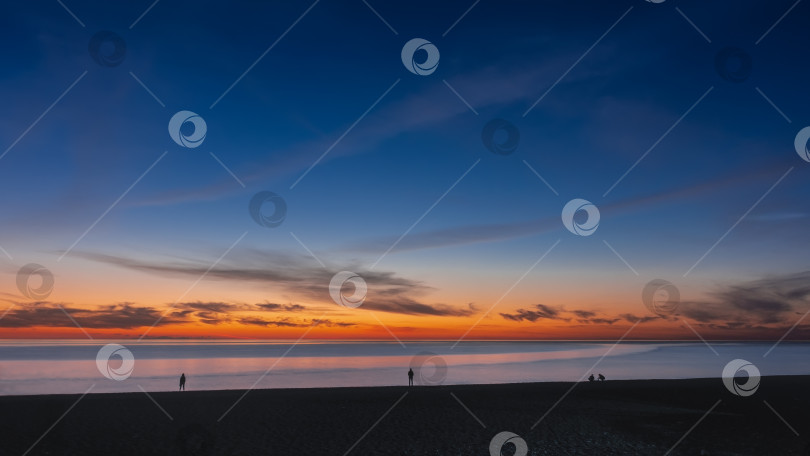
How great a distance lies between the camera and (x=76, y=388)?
43469mm

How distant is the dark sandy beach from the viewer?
20891 mm

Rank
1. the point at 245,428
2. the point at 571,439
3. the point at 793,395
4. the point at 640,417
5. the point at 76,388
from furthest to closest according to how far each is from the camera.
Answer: the point at 76,388 < the point at 793,395 < the point at 640,417 < the point at 245,428 < the point at 571,439

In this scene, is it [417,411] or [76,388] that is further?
[76,388]

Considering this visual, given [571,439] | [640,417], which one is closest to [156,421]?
[571,439]

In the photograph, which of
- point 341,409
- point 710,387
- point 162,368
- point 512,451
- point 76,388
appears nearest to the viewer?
point 512,451

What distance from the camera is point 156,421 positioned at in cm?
2512

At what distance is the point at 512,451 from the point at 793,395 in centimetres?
2659

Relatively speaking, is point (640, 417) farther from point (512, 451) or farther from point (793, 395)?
point (793, 395)

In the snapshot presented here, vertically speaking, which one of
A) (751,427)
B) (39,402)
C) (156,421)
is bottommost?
(751,427)

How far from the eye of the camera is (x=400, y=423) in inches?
1005

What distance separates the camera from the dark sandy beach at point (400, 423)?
20.9 m

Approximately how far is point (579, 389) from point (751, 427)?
46.0ft

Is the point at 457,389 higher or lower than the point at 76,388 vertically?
lower

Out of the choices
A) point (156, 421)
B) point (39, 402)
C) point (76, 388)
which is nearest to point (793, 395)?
point (156, 421)
